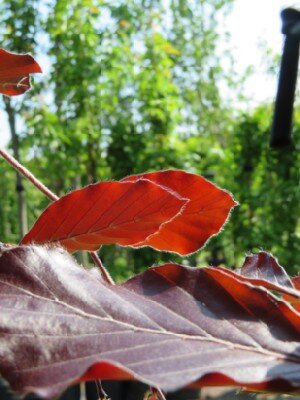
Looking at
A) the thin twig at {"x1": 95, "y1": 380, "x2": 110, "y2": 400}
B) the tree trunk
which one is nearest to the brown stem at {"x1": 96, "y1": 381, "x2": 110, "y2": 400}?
the thin twig at {"x1": 95, "y1": 380, "x2": 110, "y2": 400}

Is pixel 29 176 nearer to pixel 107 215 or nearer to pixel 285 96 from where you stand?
pixel 107 215

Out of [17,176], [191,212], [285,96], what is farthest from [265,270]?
[17,176]

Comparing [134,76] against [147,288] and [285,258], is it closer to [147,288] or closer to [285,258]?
[285,258]

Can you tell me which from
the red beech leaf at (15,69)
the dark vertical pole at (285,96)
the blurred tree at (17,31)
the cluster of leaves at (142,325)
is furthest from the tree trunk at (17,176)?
the cluster of leaves at (142,325)

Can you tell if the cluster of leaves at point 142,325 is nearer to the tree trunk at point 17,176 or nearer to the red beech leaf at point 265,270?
the red beech leaf at point 265,270

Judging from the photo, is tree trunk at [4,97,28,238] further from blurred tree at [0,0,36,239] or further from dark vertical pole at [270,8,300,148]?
dark vertical pole at [270,8,300,148]
